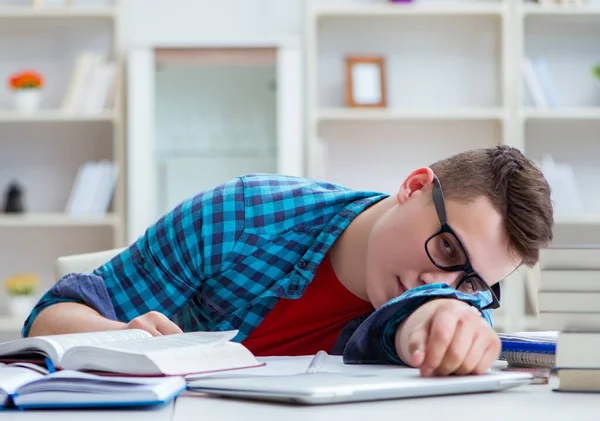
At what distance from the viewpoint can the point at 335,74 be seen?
4078mm

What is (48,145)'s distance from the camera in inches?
158

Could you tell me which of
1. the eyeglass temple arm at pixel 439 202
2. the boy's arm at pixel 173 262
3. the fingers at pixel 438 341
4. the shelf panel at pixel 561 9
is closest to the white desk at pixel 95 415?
the fingers at pixel 438 341

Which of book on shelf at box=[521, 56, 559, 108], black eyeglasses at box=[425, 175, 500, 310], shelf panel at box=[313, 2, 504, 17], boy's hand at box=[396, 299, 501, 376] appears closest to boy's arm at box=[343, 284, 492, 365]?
boy's hand at box=[396, 299, 501, 376]

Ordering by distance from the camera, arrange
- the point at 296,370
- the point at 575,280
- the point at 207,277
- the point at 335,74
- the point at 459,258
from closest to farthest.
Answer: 1. the point at 575,280
2. the point at 296,370
3. the point at 459,258
4. the point at 207,277
5. the point at 335,74

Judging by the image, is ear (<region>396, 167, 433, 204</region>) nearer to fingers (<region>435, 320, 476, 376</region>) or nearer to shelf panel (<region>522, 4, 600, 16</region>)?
fingers (<region>435, 320, 476, 376</region>)

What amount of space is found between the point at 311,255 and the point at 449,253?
0.31m

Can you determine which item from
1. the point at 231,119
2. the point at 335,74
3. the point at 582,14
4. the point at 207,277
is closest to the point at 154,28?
the point at 231,119

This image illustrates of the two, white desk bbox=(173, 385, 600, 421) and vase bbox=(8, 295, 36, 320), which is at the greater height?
white desk bbox=(173, 385, 600, 421)

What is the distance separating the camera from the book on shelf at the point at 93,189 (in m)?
3.84

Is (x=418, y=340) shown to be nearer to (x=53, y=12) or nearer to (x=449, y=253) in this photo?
(x=449, y=253)

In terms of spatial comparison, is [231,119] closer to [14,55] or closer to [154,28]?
[154,28]

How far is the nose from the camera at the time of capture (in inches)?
47.4

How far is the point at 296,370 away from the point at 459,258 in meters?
0.36

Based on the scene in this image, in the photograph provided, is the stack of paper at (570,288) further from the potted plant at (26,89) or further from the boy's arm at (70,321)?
the potted plant at (26,89)
